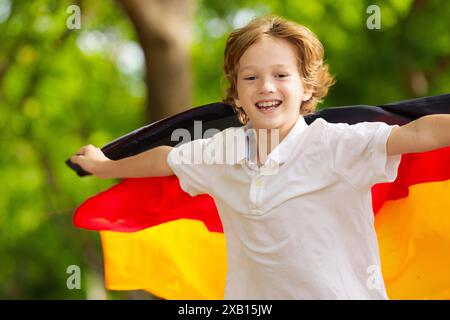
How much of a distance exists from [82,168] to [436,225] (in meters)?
1.62

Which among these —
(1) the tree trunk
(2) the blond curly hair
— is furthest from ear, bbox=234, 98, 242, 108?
(1) the tree trunk

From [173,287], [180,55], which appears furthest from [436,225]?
[180,55]

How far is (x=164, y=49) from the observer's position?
6719 mm

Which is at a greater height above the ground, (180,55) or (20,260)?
(180,55)

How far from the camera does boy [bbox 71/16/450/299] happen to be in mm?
2795

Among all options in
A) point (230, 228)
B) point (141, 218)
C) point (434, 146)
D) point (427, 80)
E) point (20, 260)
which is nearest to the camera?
point (434, 146)

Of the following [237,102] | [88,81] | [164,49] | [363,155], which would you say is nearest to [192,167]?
[237,102]

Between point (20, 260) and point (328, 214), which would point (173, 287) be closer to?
point (328, 214)

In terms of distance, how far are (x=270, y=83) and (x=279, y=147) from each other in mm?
233

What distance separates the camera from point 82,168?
11.9 feet

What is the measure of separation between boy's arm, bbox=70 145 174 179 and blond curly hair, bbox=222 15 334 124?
1.51 ft

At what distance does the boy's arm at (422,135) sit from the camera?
2586 mm

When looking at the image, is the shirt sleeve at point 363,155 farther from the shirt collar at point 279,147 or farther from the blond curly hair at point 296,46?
the blond curly hair at point 296,46

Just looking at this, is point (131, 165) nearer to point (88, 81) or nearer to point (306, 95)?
point (306, 95)
